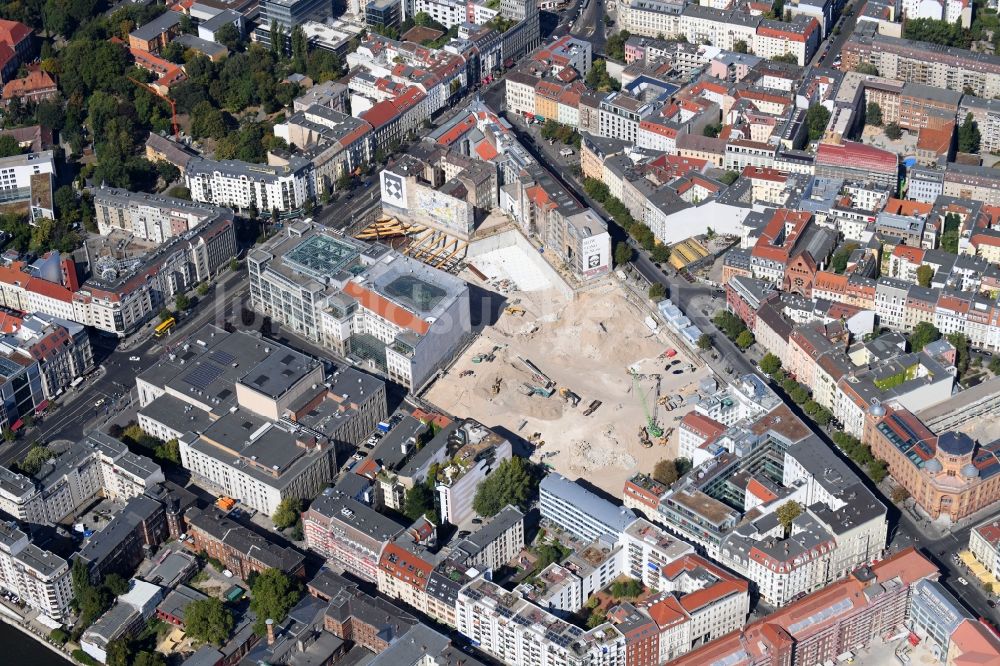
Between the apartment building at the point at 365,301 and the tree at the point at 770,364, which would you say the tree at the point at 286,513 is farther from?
the tree at the point at 770,364

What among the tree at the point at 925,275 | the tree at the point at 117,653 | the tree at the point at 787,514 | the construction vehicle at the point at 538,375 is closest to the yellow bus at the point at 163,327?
the construction vehicle at the point at 538,375

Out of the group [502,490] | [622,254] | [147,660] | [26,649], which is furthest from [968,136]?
[26,649]

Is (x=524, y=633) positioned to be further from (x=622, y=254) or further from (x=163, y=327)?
(x=163, y=327)

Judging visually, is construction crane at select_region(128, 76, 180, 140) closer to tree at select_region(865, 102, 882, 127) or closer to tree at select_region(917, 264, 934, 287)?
tree at select_region(865, 102, 882, 127)

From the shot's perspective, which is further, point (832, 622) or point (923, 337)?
point (923, 337)

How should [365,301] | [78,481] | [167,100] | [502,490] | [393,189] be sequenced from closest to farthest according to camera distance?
[502,490], [78,481], [365,301], [393,189], [167,100]

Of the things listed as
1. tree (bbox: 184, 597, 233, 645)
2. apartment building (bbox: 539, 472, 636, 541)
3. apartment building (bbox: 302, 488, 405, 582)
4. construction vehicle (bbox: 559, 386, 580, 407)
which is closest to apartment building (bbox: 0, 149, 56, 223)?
apartment building (bbox: 302, 488, 405, 582)

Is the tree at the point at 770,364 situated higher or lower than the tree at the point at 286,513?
higher
